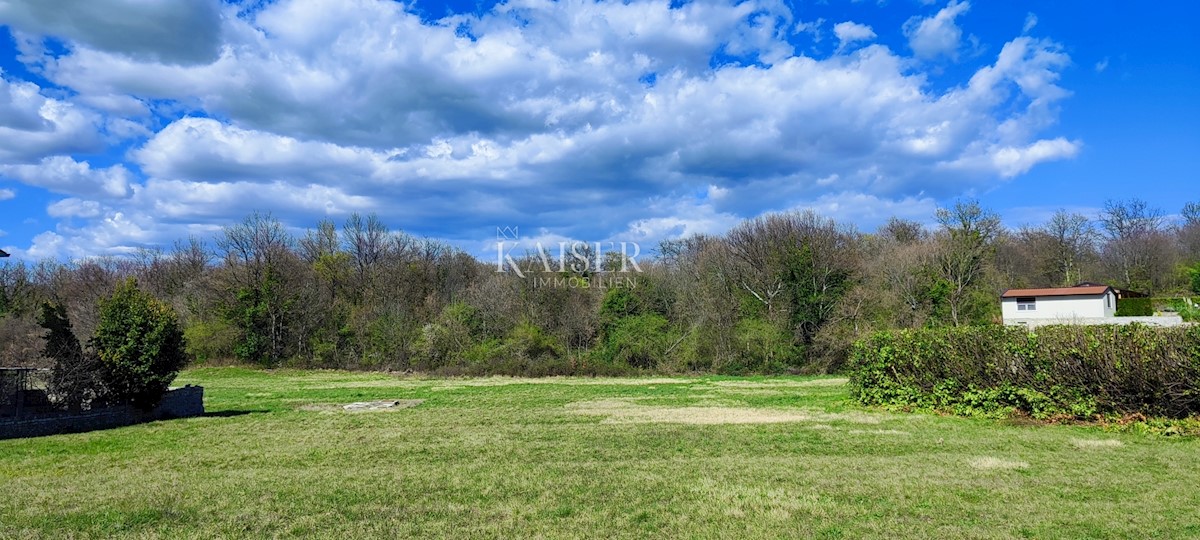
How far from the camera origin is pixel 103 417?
583 inches

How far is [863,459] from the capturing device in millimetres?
9703

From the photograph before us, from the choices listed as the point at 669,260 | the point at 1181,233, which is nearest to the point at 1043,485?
the point at 669,260

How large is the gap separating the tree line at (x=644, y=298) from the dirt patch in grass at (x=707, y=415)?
63.6ft

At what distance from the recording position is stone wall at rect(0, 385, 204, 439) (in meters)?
13.1

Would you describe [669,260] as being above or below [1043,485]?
above

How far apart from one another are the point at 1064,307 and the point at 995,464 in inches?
1662

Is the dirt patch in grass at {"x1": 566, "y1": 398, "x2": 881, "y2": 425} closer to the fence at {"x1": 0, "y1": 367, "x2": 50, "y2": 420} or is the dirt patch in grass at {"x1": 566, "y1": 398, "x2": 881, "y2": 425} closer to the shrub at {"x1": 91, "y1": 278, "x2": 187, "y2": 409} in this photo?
the shrub at {"x1": 91, "y1": 278, "x2": 187, "y2": 409}

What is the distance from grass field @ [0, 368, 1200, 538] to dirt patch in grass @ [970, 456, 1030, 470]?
0.03 metres

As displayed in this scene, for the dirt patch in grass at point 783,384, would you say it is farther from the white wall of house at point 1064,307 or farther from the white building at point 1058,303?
the white wall of house at point 1064,307

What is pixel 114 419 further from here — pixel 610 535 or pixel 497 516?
pixel 610 535

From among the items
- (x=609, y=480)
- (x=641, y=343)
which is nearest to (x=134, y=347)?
(x=609, y=480)

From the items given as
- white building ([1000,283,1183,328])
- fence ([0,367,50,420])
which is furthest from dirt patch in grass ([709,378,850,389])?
fence ([0,367,50,420])

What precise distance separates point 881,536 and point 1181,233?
231 feet

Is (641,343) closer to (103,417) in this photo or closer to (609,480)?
(103,417)
